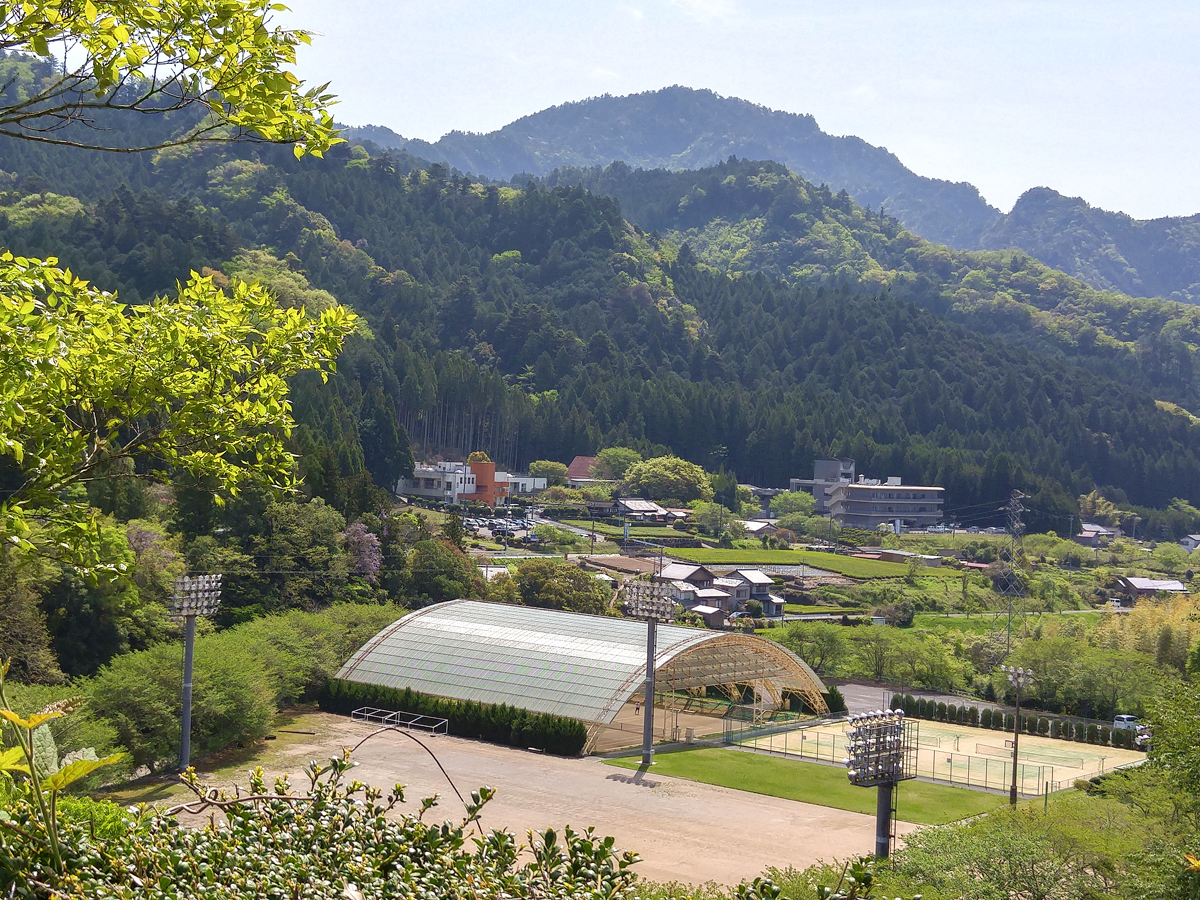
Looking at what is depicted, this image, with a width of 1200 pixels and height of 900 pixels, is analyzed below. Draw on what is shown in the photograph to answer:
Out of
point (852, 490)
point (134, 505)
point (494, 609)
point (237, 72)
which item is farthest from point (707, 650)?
point (852, 490)

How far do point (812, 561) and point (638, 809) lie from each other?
182 ft

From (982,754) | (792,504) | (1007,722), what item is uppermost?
(792,504)

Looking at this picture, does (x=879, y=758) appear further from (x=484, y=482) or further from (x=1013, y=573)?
(x=484, y=482)

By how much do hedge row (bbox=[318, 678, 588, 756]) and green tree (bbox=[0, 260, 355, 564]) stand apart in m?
28.9

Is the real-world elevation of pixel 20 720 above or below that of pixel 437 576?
above

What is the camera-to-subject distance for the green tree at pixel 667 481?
336 feet

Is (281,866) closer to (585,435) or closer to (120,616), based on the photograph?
(120,616)

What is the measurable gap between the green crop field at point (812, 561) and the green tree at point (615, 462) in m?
23.9

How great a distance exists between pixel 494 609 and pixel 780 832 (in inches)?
759

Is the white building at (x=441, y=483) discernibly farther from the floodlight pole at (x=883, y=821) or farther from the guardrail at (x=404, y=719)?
the floodlight pole at (x=883, y=821)

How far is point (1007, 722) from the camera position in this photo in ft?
150

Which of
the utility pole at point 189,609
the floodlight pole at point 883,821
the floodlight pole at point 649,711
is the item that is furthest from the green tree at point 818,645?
the utility pole at point 189,609

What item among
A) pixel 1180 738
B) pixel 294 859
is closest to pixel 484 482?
pixel 1180 738

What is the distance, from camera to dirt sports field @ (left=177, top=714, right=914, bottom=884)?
2645 centimetres
